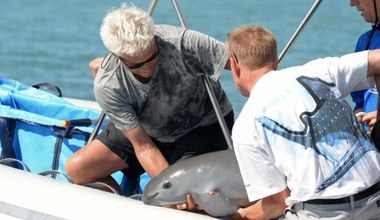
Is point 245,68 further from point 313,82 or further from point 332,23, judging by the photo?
point 332,23

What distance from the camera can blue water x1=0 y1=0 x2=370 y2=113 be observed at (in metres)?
10.7

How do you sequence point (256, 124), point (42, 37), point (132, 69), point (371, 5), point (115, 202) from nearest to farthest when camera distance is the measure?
point (256, 124) < point (115, 202) < point (132, 69) < point (371, 5) < point (42, 37)

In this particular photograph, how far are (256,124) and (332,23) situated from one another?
11880 millimetres

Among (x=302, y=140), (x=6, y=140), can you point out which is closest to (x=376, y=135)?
(x=302, y=140)

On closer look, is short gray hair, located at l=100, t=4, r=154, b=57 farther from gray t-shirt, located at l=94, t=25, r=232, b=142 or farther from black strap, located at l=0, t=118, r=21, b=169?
black strap, located at l=0, t=118, r=21, b=169

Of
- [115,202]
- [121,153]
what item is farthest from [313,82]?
[121,153]

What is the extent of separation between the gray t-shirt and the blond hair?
634mm

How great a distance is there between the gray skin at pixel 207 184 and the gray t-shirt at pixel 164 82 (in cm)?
40

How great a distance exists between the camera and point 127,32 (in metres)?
3.32

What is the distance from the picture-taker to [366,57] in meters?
2.89

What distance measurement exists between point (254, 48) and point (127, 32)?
2.14ft

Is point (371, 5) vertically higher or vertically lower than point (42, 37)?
higher

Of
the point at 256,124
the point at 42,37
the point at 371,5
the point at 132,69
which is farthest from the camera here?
the point at 42,37

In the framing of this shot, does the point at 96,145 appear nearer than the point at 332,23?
Yes
